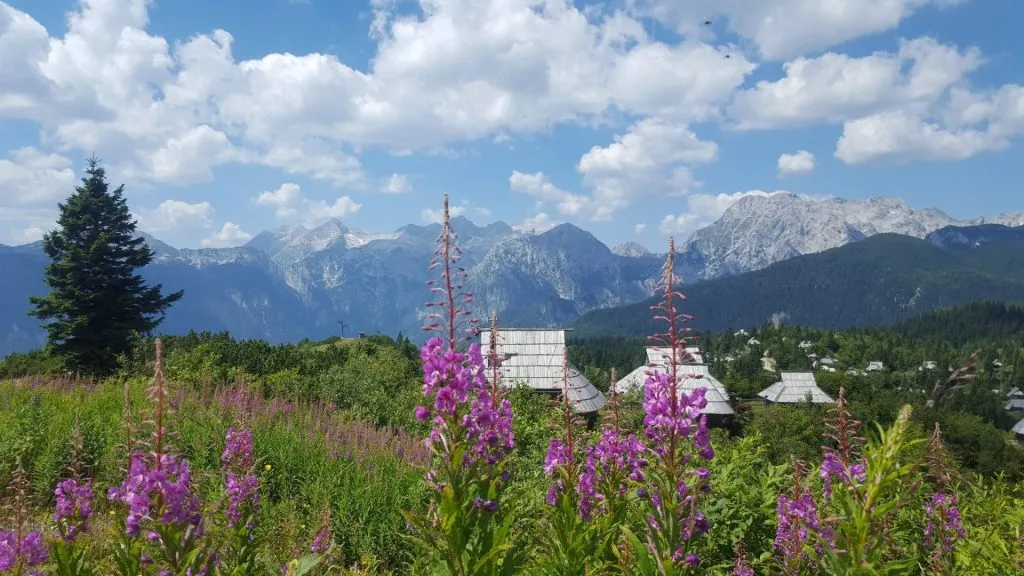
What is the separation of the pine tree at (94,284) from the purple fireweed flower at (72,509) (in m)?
31.8

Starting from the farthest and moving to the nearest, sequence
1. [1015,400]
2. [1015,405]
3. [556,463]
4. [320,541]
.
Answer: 1. [1015,400]
2. [1015,405]
3. [320,541]
4. [556,463]

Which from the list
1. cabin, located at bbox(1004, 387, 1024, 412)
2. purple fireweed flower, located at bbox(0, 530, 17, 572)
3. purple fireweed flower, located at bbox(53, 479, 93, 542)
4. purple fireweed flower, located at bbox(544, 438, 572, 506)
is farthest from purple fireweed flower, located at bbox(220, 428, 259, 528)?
cabin, located at bbox(1004, 387, 1024, 412)

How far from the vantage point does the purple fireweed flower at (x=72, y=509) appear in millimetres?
3828

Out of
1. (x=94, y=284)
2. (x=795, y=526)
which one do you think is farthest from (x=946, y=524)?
(x=94, y=284)

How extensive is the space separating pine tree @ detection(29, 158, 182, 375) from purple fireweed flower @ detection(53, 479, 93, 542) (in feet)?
104

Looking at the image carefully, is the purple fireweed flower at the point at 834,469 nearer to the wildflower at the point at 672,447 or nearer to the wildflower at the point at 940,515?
the wildflower at the point at 940,515

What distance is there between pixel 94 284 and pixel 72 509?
36331mm

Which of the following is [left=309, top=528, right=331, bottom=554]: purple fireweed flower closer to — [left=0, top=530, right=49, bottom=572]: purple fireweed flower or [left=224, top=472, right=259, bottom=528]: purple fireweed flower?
[left=224, top=472, right=259, bottom=528]: purple fireweed flower

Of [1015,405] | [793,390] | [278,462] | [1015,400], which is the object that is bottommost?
[1015,405]

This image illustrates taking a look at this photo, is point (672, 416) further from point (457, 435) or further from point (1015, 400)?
point (1015, 400)

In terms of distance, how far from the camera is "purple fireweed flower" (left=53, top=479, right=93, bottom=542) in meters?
3.83

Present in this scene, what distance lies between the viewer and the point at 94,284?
3347 cm

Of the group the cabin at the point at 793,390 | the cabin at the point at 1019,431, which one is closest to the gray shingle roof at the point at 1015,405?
the cabin at the point at 1019,431

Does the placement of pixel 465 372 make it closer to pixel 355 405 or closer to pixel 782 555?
pixel 782 555
